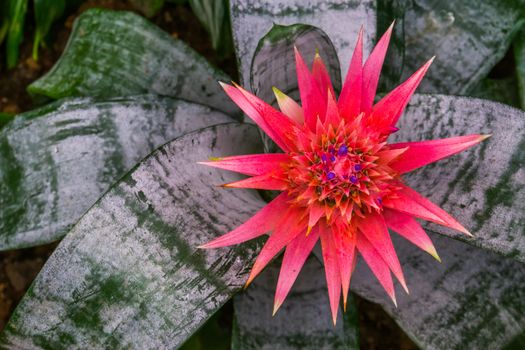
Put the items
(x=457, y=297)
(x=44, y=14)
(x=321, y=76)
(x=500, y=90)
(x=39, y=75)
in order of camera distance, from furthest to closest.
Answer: (x=39, y=75) → (x=44, y=14) → (x=500, y=90) → (x=457, y=297) → (x=321, y=76)

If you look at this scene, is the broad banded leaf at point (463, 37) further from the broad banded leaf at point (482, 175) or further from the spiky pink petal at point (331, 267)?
the spiky pink petal at point (331, 267)

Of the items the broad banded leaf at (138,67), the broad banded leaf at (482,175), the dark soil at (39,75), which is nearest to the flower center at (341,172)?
the broad banded leaf at (482,175)

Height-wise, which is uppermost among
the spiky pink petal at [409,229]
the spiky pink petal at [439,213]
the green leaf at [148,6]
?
the green leaf at [148,6]

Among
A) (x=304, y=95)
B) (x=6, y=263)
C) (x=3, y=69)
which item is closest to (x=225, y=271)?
(x=304, y=95)

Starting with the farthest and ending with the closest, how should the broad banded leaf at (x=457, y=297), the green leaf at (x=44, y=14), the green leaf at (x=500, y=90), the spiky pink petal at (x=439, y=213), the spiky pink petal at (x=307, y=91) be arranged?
1. the green leaf at (x=44, y=14)
2. the green leaf at (x=500, y=90)
3. the broad banded leaf at (x=457, y=297)
4. the spiky pink petal at (x=307, y=91)
5. the spiky pink petal at (x=439, y=213)

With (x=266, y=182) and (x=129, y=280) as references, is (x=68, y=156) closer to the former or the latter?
(x=129, y=280)

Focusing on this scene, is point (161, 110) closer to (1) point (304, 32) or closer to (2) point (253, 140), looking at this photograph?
(2) point (253, 140)

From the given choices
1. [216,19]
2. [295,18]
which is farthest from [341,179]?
[216,19]
